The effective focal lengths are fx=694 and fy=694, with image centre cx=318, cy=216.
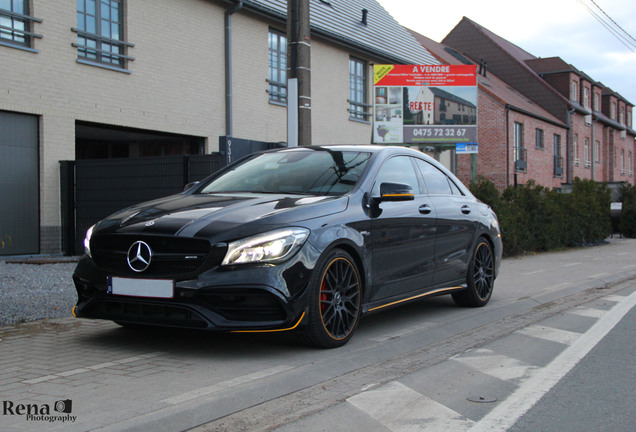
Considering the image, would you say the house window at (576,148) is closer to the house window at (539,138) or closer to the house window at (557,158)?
the house window at (557,158)

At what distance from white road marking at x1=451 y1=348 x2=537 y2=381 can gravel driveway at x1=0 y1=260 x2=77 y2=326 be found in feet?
12.7

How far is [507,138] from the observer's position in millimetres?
32281

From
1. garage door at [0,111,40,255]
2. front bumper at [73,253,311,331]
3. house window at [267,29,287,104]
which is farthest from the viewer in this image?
house window at [267,29,287,104]

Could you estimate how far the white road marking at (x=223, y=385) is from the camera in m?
3.89

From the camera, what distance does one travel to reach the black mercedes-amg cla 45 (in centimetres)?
466

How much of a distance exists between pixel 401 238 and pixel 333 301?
1148 mm

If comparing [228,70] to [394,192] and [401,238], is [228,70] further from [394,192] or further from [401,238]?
[394,192]

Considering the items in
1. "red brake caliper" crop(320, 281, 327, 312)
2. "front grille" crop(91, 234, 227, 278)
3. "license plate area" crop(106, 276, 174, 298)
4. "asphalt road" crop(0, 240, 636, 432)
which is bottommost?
"asphalt road" crop(0, 240, 636, 432)

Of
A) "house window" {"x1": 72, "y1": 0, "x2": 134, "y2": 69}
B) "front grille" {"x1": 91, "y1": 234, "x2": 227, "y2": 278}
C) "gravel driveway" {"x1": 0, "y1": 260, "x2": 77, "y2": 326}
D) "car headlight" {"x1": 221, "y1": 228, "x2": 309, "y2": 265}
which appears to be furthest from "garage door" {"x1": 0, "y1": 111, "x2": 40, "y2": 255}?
"car headlight" {"x1": 221, "y1": 228, "x2": 309, "y2": 265}

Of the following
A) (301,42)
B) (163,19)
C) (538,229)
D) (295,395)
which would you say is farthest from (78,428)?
(538,229)

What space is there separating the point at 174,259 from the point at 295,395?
1311 mm

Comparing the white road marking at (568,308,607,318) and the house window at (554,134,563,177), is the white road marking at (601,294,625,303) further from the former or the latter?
the house window at (554,134,563,177)

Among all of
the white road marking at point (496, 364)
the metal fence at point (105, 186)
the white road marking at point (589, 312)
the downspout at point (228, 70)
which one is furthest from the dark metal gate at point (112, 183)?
the white road marking at point (496, 364)

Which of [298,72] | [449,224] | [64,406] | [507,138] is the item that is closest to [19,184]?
[298,72]
